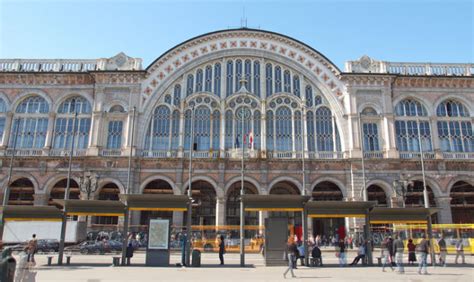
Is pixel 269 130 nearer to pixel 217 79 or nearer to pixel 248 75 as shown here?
pixel 248 75

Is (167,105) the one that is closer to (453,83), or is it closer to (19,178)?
(19,178)

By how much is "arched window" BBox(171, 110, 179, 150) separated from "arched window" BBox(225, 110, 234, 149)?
18.9ft

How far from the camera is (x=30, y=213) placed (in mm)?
24219

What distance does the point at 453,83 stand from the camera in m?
45.2

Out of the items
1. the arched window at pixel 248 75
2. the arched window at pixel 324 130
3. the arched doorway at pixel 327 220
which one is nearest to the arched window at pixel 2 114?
the arched window at pixel 248 75

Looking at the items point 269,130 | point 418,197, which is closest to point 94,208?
point 269,130

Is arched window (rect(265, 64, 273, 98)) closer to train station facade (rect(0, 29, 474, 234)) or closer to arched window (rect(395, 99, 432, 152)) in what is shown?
train station facade (rect(0, 29, 474, 234))

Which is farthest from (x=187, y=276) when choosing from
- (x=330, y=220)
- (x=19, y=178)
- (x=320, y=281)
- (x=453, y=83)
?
(x=453, y=83)

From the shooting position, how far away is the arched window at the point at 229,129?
143 feet

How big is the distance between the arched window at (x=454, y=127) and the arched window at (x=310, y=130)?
14.7 meters

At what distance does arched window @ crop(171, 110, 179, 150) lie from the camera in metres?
43.5

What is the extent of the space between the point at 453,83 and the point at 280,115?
2110cm

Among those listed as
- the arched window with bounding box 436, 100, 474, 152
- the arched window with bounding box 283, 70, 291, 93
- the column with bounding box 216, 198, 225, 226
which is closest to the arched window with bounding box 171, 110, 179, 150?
the column with bounding box 216, 198, 225, 226

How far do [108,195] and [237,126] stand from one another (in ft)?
56.3
